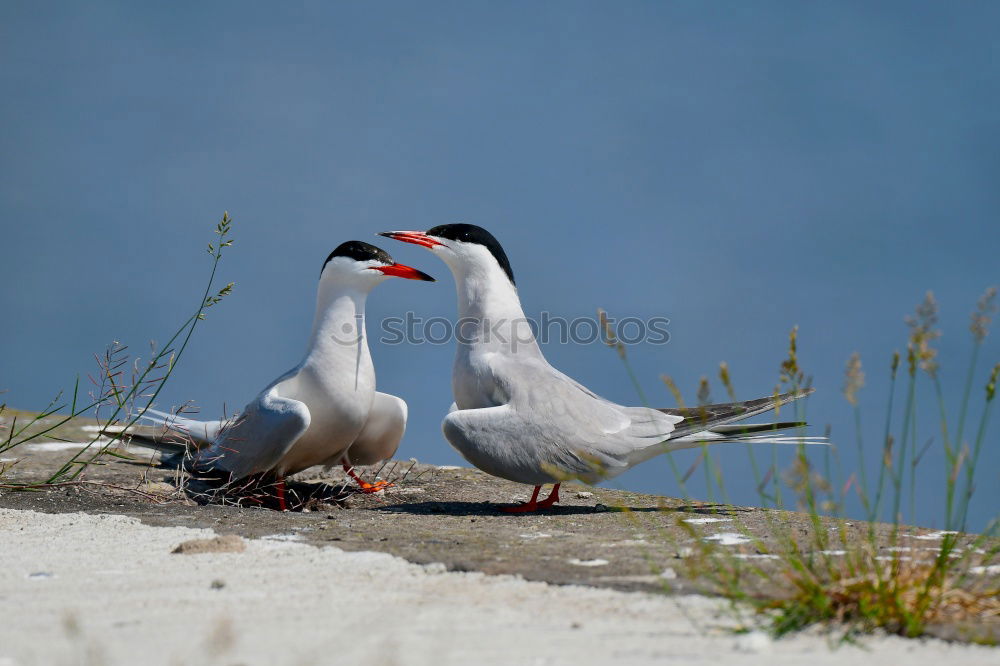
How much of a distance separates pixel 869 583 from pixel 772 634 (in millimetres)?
317

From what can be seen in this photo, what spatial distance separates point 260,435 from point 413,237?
1.57 metres

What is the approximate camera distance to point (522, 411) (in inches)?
204

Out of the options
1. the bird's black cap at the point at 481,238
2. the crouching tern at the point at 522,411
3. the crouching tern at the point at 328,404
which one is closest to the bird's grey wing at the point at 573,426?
the crouching tern at the point at 522,411

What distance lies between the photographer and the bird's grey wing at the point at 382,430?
6262 mm

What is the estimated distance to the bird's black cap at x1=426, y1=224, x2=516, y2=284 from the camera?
5836mm

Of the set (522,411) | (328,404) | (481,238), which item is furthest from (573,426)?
(328,404)

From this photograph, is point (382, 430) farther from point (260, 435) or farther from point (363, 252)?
point (363, 252)

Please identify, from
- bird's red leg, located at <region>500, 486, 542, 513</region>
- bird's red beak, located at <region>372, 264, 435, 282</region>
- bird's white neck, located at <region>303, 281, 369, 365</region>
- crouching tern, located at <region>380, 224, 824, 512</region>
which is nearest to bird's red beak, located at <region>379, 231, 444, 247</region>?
crouching tern, located at <region>380, 224, 824, 512</region>

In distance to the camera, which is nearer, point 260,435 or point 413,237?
point 260,435

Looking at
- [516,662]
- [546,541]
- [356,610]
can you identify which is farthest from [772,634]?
[546,541]

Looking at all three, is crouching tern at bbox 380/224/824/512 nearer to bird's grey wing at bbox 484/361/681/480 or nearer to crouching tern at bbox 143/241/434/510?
bird's grey wing at bbox 484/361/681/480

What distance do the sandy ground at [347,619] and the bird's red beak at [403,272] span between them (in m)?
2.61

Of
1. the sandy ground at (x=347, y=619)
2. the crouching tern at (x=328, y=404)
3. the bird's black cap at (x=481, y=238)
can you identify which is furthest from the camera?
the bird's black cap at (x=481, y=238)

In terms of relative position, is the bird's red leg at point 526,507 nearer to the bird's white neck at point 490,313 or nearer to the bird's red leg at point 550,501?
the bird's red leg at point 550,501
